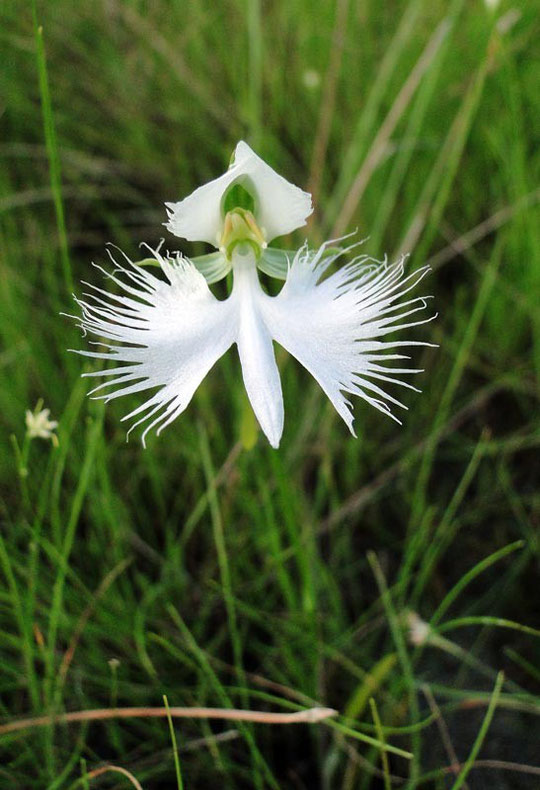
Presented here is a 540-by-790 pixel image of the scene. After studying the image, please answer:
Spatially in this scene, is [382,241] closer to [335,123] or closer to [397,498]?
[335,123]

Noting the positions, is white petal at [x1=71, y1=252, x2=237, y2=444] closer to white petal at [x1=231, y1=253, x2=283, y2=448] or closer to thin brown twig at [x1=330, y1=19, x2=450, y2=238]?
white petal at [x1=231, y1=253, x2=283, y2=448]

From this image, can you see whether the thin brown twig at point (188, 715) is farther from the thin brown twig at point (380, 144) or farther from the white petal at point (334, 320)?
the thin brown twig at point (380, 144)

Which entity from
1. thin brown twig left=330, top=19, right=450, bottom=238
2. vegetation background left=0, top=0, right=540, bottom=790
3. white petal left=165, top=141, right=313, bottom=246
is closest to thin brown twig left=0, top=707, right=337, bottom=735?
vegetation background left=0, top=0, right=540, bottom=790

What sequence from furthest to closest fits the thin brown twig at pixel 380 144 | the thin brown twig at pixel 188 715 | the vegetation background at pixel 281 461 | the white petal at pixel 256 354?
the thin brown twig at pixel 380 144 < the vegetation background at pixel 281 461 < the thin brown twig at pixel 188 715 < the white petal at pixel 256 354

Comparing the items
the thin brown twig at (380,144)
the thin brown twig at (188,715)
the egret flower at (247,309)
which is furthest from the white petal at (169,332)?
the thin brown twig at (380,144)

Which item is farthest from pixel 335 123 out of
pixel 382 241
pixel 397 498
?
pixel 397 498

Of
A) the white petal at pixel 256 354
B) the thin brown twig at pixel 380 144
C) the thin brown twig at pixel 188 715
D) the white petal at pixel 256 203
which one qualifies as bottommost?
the thin brown twig at pixel 188 715
